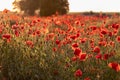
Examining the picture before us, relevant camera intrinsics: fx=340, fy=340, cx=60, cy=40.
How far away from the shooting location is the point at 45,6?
26.6 meters

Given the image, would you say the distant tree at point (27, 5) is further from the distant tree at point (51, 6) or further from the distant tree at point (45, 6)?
the distant tree at point (51, 6)

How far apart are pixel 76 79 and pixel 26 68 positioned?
0.85 m

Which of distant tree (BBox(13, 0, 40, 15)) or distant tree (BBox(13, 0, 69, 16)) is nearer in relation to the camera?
distant tree (BBox(13, 0, 69, 16))

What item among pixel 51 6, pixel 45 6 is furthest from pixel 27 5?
pixel 51 6

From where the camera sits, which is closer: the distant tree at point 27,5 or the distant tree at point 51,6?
the distant tree at point 51,6

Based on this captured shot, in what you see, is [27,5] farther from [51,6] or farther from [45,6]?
[51,6]

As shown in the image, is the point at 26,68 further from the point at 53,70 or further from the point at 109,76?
the point at 109,76

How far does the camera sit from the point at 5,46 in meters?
5.78

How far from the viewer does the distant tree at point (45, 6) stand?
26594 millimetres

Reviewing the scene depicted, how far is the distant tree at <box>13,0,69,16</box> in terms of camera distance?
2659cm

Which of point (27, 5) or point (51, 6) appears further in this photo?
point (27, 5)

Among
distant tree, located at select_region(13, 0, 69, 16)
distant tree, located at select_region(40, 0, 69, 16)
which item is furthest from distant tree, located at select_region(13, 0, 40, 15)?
distant tree, located at select_region(40, 0, 69, 16)

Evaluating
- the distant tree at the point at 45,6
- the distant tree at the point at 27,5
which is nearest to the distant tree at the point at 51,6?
the distant tree at the point at 45,6

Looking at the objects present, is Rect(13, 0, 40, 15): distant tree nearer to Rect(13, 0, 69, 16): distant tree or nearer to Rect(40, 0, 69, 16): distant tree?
Rect(13, 0, 69, 16): distant tree
